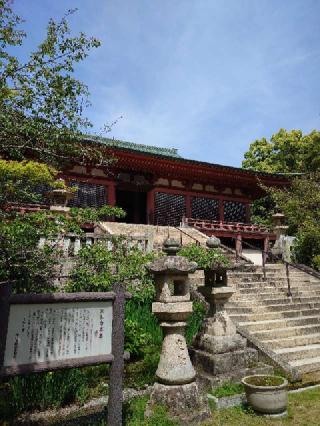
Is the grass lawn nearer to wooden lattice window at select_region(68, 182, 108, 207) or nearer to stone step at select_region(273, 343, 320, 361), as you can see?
stone step at select_region(273, 343, 320, 361)

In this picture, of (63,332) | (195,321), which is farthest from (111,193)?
(63,332)

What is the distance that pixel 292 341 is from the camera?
24.2 feet

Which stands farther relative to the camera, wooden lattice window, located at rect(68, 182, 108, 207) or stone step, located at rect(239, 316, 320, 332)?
wooden lattice window, located at rect(68, 182, 108, 207)

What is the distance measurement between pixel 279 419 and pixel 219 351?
1246 millimetres

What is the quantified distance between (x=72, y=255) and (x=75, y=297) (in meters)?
4.08

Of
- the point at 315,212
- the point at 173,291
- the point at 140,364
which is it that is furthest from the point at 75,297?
the point at 315,212

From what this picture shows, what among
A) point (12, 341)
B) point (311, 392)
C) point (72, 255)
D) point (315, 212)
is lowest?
point (311, 392)

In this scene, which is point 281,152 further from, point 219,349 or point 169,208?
point 219,349

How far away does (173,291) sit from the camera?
5141mm

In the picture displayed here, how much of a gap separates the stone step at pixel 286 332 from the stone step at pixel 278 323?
0.13m

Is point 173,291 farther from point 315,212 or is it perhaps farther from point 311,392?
point 315,212

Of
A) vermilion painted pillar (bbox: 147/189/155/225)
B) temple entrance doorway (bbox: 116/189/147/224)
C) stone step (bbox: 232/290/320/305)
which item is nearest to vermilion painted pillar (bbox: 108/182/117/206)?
vermilion painted pillar (bbox: 147/189/155/225)

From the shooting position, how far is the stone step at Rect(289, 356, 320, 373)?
6314 millimetres

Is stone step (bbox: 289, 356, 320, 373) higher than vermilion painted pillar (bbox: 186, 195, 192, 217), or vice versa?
vermilion painted pillar (bbox: 186, 195, 192, 217)
